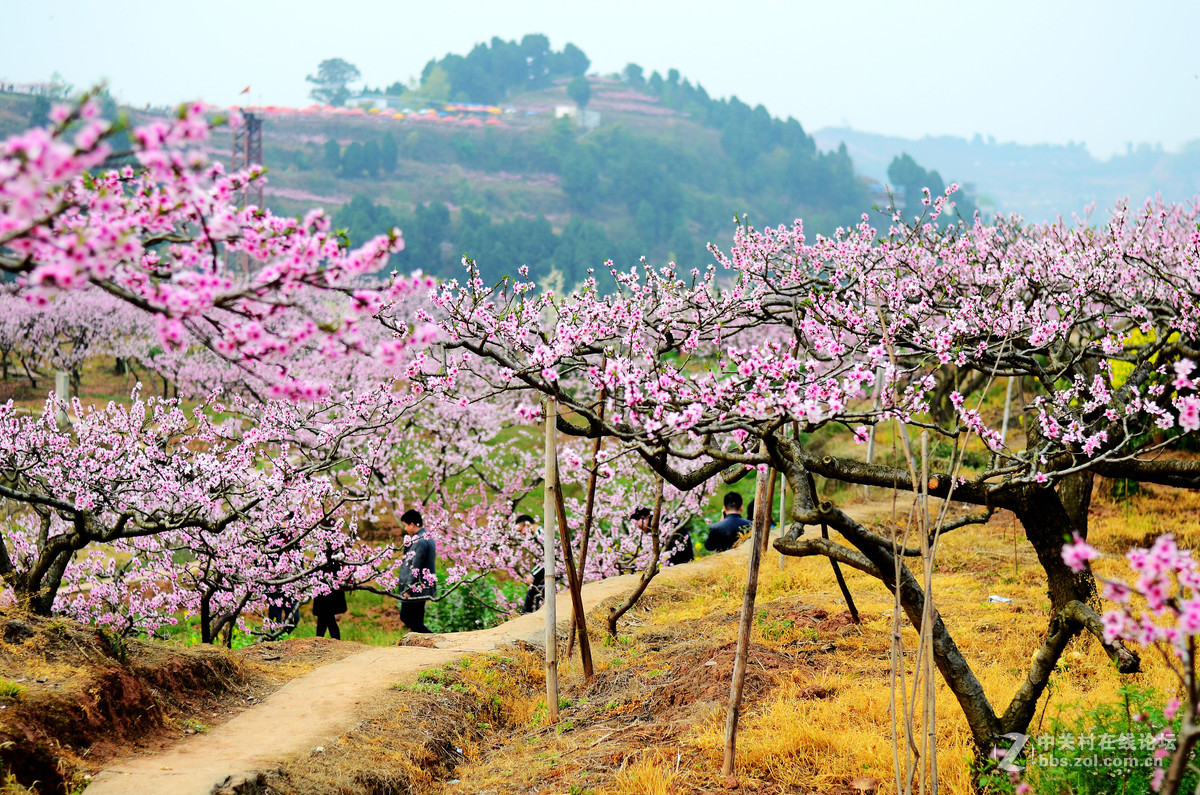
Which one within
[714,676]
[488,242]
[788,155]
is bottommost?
[714,676]

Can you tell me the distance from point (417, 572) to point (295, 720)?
380cm

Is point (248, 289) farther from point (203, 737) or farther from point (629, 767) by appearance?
point (203, 737)

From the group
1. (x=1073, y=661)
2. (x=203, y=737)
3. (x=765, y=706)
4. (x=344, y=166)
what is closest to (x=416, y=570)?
(x=203, y=737)

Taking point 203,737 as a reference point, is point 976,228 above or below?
above

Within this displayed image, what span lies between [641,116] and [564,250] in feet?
222

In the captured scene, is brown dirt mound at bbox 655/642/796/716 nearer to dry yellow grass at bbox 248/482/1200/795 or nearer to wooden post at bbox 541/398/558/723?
dry yellow grass at bbox 248/482/1200/795

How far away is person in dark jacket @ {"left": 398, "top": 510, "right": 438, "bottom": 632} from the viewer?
384 inches

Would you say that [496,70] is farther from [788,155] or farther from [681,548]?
[681,548]

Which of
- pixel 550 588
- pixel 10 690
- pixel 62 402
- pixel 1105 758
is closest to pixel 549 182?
pixel 62 402

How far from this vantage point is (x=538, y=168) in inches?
4587

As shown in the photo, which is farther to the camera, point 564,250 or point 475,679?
point 564,250

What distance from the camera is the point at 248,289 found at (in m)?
2.47

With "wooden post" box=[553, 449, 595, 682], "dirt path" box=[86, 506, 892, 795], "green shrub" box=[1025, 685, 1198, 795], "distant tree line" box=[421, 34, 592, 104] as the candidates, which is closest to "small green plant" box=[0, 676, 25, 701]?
"dirt path" box=[86, 506, 892, 795]

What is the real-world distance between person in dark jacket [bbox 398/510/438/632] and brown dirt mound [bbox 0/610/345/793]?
297 cm
